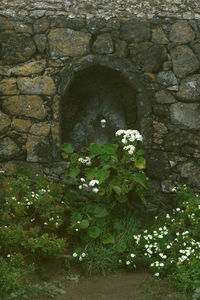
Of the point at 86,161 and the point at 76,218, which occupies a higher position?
the point at 86,161

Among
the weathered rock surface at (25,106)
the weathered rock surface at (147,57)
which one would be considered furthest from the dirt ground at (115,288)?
the weathered rock surface at (147,57)

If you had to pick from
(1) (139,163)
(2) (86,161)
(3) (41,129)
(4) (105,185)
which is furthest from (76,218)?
(3) (41,129)

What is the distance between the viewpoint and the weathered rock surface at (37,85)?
4395 mm

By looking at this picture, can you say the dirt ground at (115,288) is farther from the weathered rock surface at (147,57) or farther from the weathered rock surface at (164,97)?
the weathered rock surface at (147,57)

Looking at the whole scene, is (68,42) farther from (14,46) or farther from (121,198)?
(121,198)

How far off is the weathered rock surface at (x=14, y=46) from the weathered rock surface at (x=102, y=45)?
32.2 inches

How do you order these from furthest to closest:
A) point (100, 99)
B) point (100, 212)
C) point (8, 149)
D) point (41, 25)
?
point (100, 99) → point (41, 25) → point (8, 149) → point (100, 212)

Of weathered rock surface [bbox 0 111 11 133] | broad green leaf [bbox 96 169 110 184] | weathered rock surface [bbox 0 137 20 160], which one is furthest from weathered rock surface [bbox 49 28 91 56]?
broad green leaf [bbox 96 169 110 184]

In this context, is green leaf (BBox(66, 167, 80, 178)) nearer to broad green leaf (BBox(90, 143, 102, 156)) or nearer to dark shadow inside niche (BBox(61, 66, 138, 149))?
broad green leaf (BBox(90, 143, 102, 156))

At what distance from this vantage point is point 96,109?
193 inches

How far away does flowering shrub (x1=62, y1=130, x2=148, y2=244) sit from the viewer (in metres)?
3.62

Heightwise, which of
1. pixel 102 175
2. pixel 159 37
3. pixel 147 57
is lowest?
pixel 102 175

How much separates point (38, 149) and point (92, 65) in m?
1.24

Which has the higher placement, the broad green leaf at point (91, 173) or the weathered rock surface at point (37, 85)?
the weathered rock surface at point (37, 85)
